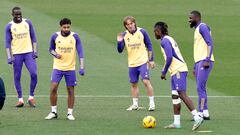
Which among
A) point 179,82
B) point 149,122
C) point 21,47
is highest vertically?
point 21,47

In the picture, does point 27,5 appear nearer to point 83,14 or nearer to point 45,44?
point 83,14

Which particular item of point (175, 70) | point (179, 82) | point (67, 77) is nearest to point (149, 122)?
point (179, 82)

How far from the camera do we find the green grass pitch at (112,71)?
739 inches

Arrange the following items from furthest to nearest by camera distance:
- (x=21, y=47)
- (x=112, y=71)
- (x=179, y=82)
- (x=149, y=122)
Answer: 1. (x=112, y=71)
2. (x=21, y=47)
3. (x=179, y=82)
4. (x=149, y=122)

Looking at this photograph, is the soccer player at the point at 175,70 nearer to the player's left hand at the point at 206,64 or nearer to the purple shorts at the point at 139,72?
the player's left hand at the point at 206,64

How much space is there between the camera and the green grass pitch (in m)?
18.8

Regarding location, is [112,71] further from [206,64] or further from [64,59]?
Answer: [206,64]

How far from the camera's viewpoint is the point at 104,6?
47094 millimetres

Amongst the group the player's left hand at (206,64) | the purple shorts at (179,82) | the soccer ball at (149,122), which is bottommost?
the soccer ball at (149,122)

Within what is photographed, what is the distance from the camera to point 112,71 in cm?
2984

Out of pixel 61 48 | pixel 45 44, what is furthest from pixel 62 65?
pixel 45 44

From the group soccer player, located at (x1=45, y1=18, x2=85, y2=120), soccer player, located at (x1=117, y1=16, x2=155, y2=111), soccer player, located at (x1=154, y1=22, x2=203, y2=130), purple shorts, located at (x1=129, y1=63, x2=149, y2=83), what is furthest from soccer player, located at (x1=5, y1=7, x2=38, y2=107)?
soccer player, located at (x1=154, y1=22, x2=203, y2=130)

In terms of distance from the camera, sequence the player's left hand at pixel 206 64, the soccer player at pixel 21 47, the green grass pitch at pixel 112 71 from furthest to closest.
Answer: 1. the soccer player at pixel 21 47
2. the player's left hand at pixel 206 64
3. the green grass pitch at pixel 112 71

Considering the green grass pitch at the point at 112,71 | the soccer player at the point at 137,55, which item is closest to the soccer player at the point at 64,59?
the green grass pitch at the point at 112,71
